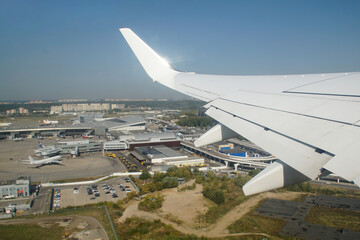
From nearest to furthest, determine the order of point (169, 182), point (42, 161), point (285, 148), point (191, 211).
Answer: point (285, 148) → point (191, 211) → point (169, 182) → point (42, 161)

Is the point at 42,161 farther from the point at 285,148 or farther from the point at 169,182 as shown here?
the point at 285,148

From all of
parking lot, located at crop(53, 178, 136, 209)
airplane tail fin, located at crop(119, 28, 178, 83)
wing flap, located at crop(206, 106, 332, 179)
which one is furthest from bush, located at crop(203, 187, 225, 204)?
wing flap, located at crop(206, 106, 332, 179)

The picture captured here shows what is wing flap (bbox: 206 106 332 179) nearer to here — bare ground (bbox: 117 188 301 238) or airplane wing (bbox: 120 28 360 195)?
airplane wing (bbox: 120 28 360 195)

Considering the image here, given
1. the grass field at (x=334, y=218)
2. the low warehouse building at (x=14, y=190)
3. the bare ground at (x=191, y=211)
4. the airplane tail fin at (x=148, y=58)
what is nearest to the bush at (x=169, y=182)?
the bare ground at (x=191, y=211)

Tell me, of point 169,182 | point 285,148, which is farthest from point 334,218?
point 285,148

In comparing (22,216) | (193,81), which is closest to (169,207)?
(22,216)

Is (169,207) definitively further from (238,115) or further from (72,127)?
(72,127)
